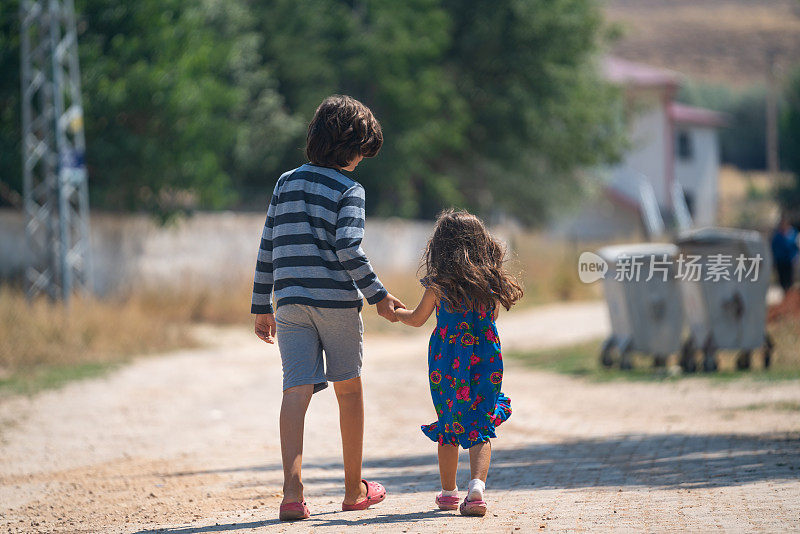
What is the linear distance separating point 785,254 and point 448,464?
1506 cm

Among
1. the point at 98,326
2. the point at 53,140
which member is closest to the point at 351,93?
the point at 53,140

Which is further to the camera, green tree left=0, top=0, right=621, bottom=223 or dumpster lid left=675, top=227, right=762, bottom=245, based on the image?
green tree left=0, top=0, right=621, bottom=223

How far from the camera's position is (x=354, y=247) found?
4.53 meters

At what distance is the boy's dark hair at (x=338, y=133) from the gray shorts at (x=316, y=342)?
2.27 feet

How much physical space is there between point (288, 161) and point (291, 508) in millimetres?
24795

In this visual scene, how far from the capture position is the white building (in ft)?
142

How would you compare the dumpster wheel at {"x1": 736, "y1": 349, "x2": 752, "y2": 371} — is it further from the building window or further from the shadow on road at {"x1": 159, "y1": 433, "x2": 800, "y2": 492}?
the building window

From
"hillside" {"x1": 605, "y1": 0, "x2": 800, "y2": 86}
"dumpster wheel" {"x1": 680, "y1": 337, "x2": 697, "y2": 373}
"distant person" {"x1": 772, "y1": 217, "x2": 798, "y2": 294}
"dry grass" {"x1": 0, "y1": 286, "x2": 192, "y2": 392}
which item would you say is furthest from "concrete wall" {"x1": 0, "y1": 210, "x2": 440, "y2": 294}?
"hillside" {"x1": 605, "y1": 0, "x2": 800, "y2": 86}

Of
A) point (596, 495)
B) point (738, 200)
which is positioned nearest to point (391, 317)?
point (596, 495)

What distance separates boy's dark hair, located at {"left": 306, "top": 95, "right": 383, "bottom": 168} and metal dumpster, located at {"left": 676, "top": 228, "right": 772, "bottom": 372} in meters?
7.37

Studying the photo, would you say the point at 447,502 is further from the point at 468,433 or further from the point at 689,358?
the point at 689,358

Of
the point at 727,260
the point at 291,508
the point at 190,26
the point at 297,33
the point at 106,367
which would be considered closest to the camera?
the point at 291,508

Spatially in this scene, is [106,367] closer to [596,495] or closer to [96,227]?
[96,227]

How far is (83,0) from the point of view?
18.2 m
